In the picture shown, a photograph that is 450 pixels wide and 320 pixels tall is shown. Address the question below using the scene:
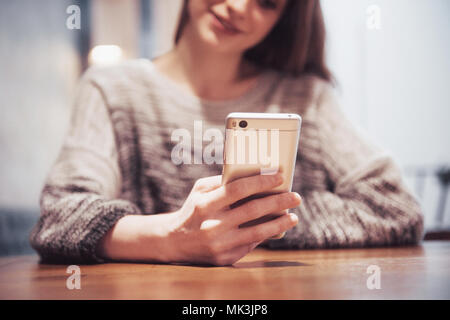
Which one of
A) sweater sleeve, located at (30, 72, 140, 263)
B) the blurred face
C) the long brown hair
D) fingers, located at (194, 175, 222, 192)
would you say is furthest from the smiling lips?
fingers, located at (194, 175, 222, 192)

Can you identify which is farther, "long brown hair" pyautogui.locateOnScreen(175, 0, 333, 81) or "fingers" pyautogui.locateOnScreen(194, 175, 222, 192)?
"long brown hair" pyautogui.locateOnScreen(175, 0, 333, 81)

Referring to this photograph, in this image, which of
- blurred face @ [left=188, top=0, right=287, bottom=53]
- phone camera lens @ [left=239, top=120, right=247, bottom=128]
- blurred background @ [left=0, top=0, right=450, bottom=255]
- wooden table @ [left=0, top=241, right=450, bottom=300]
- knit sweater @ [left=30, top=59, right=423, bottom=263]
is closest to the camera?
wooden table @ [left=0, top=241, right=450, bottom=300]

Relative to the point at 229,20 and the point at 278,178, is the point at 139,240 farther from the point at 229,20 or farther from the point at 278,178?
the point at 229,20

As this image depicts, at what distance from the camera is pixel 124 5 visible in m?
2.41

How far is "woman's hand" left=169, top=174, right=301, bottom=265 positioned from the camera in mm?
490

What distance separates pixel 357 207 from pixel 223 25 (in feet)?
1.42

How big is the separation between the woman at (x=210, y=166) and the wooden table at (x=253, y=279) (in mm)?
44

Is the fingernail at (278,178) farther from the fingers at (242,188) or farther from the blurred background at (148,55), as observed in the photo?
the blurred background at (148,55)

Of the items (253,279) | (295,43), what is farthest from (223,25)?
(253,279)

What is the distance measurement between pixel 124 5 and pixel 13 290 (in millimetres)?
2297

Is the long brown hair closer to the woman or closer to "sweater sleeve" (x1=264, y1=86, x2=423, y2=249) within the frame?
the woman

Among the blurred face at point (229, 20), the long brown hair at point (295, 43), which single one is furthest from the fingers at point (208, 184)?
the long brown hair at point (295, 43)

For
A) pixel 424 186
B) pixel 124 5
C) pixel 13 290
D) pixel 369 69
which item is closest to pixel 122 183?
pixel 13 290

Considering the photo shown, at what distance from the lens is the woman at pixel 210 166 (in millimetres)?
524
